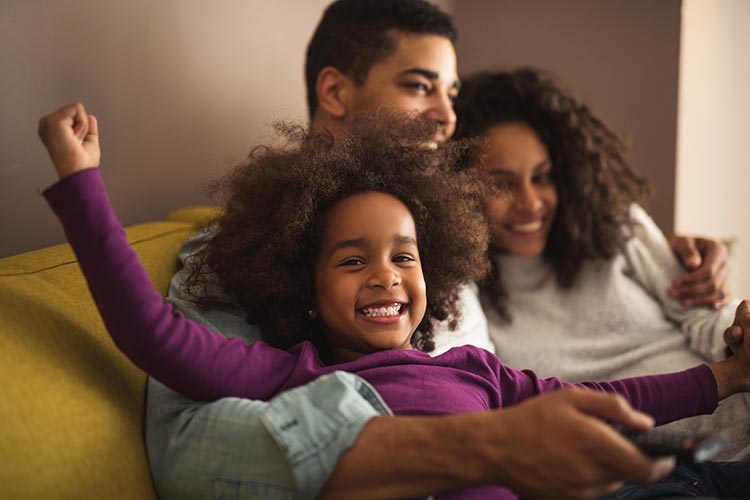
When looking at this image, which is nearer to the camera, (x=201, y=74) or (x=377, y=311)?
(x=377, y=311)

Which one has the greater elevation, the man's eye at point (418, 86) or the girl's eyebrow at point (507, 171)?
the man's eye at point (418, 86)

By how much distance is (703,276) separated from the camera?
1744 millimetres

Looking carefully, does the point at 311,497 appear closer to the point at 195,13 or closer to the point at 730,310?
the point at 730,310

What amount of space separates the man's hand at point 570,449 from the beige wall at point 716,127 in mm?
1931

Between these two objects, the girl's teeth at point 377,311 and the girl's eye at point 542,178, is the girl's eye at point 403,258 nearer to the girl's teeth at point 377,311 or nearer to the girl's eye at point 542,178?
the girl's teeth at point 377,311

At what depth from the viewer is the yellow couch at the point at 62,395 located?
89 cm

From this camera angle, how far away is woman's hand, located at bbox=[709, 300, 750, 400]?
126cm

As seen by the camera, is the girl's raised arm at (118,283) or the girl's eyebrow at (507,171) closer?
the girl's raised arm at (118,283)

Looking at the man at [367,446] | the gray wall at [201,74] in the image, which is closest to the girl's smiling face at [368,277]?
the man at [367,446]

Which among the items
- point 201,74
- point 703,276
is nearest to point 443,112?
point 201,74

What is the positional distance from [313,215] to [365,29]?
0.82 meters

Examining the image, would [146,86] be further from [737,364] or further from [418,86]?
[737,364]

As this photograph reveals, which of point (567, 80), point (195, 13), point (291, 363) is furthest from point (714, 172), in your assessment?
point (291, 363)

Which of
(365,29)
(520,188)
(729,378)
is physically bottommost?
(729,378)
